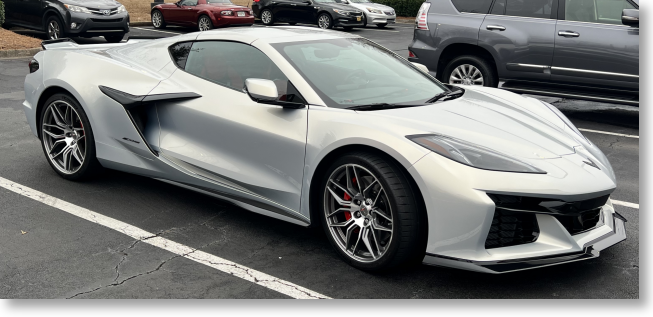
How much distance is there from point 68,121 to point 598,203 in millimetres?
4027

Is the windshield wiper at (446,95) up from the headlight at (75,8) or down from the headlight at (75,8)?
down

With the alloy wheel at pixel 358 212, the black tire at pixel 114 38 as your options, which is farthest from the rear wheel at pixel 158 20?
the alloy wheel at pixel 358 212

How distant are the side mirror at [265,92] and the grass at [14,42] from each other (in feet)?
37.2

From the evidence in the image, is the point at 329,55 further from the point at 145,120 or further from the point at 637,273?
the point at 637,273

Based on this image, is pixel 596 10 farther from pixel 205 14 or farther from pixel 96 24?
pixel 205 14

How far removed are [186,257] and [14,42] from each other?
472 inches

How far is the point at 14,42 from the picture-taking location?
47.0ft

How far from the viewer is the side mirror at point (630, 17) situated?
807 cm

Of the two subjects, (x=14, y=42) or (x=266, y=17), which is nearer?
(x=14, y=42)

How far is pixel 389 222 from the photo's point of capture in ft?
12.7

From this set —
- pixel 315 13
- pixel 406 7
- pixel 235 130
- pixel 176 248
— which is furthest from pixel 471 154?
pixel 406 7

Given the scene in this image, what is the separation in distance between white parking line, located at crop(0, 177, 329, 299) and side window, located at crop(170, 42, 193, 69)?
1234 millimetres

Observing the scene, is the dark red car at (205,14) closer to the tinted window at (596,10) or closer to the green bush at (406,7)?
the green bush at (406,7)

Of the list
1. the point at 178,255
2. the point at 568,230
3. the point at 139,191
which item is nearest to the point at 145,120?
the point at 139,191
